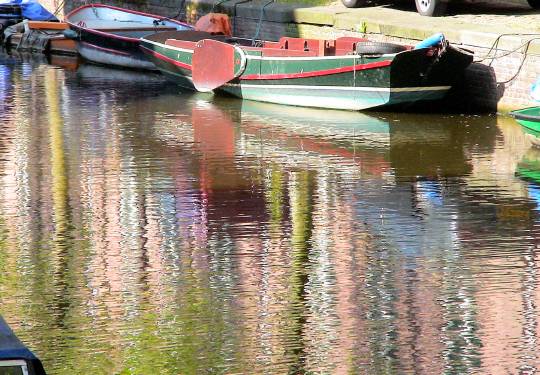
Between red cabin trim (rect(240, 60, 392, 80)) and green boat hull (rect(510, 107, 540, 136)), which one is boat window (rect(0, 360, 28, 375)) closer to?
green boat hull (rect(510, 107, 540, 136))

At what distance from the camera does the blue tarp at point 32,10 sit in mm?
31156

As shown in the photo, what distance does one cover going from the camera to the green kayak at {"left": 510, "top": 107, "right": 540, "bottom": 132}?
16562mm

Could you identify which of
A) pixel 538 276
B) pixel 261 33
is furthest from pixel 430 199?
pixel 261 33

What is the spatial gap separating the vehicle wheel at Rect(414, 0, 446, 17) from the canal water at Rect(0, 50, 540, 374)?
11.2ft

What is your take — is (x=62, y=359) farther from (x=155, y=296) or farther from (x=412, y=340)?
(x=412, y=340)

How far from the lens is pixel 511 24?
68.8 ft

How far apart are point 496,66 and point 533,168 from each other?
394 centimetres

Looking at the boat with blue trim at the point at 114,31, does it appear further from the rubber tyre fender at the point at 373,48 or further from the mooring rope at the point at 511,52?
the mooring rope at the point at 511,52

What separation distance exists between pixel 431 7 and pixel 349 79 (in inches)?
142

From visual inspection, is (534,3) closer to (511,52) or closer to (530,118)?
(511,52)

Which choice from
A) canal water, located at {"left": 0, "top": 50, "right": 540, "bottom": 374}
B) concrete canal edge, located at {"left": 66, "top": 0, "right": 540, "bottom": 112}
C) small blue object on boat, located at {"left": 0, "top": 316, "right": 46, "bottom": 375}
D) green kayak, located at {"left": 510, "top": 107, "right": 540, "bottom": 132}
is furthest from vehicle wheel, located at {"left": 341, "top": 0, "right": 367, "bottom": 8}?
small blue object on boat, located at {"left": 0, "top": 316, "right": 46, "bottom": 375}

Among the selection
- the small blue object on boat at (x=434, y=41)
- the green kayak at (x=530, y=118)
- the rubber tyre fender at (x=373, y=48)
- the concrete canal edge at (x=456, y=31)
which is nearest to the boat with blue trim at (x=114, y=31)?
the concrete canal edge at (x=456, y=31)

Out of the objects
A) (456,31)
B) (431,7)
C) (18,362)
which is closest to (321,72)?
(456,31)

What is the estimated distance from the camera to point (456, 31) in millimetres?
20312
